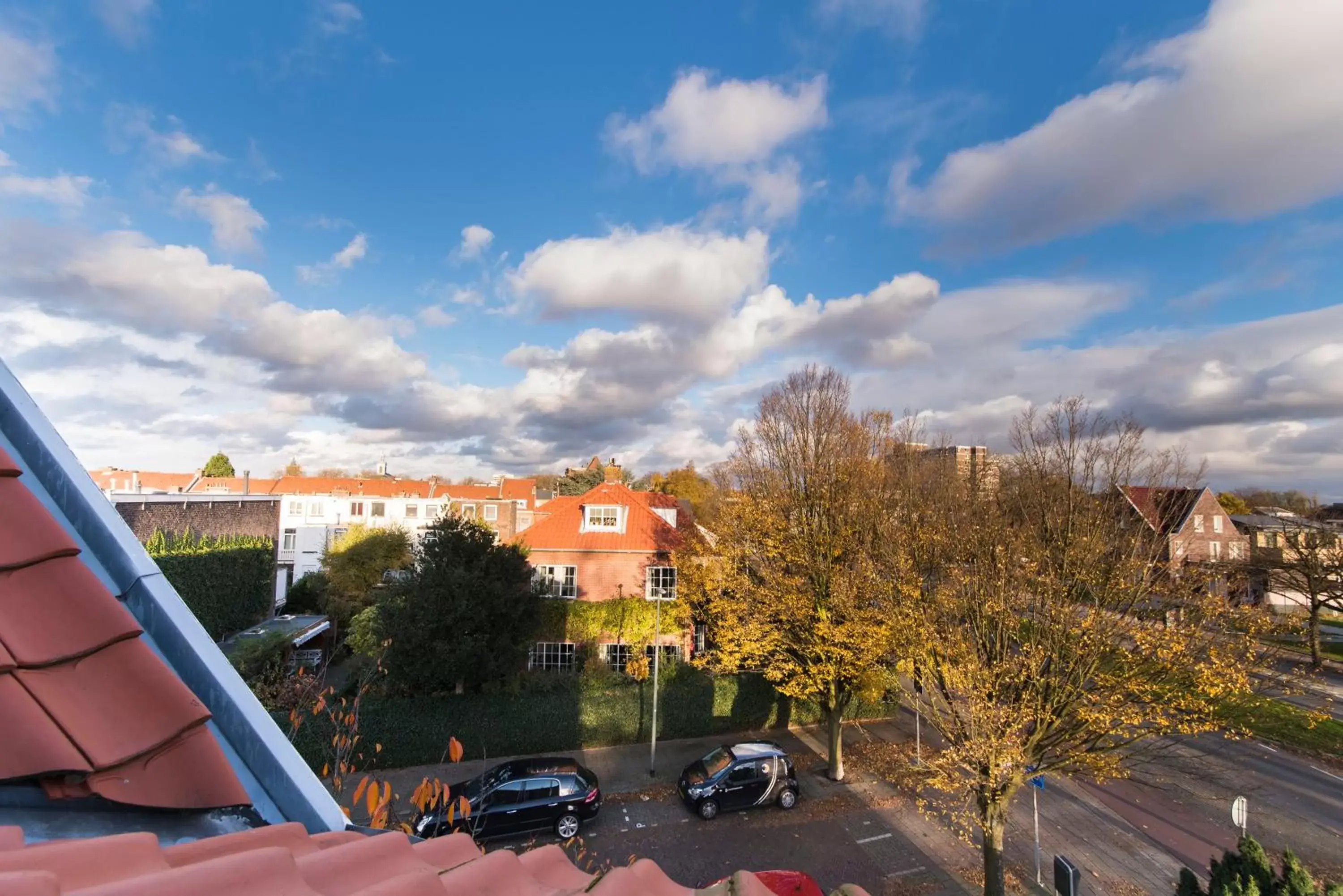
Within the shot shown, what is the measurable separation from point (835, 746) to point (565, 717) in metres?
8.03

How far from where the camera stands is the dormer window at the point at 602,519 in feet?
78.9

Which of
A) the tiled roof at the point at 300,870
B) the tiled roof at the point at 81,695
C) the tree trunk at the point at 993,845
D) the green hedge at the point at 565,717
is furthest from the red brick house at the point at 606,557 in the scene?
the tiled roof at the point at 81,695

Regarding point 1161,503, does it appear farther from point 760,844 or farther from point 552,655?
point 552,655

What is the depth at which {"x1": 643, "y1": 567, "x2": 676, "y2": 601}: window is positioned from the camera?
72.9 ft

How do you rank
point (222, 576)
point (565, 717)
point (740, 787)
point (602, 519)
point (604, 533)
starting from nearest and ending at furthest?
1. point (740, 787)
2. point (565, 717)
3. point (222, 576)
4. point (604, 533)
5. point (602, 519)

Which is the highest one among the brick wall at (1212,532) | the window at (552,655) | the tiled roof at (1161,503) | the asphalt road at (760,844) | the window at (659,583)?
the tiled roof at (1161,503)

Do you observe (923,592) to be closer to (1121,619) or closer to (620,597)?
(1121,619)

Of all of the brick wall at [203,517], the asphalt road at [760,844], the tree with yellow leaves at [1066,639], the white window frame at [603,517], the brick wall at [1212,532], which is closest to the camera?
the tree with yellow leaves at [1066,639]

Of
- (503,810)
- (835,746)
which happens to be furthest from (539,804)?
(835,746)

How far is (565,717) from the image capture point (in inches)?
687

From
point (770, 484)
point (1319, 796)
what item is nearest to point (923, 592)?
point (770, 484)

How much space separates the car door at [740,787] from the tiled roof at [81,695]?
1424 centimetres

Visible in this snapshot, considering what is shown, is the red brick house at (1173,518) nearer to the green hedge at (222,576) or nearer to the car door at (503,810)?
the car door at (503,810)

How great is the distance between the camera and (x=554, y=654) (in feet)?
69.9
